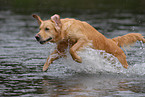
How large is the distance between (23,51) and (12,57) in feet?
3.79

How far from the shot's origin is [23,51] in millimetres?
12664

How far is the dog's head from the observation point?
860cm

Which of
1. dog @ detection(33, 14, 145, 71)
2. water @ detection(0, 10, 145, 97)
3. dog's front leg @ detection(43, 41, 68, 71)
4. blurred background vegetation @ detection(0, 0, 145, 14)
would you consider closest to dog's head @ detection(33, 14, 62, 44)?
dog @ detection(33, 14, 145, 71)

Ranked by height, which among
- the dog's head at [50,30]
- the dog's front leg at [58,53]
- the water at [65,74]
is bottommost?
the water at [65,74]

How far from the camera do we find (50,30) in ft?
28.8

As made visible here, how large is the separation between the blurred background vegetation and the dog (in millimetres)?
14933

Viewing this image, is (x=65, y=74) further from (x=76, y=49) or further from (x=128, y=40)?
(x=128, y=40)

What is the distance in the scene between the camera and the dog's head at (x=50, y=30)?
860 cm

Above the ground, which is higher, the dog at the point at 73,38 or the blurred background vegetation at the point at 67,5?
the dog at the point at 73,38

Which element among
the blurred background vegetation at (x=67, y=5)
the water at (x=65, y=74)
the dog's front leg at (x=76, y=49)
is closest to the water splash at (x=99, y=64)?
the water at (x=65, y=74)

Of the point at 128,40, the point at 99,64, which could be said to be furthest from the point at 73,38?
the point at 128,40

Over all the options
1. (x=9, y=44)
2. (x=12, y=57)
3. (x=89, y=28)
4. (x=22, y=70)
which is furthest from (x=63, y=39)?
(x=9, y=44)

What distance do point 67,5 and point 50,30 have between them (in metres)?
21.6

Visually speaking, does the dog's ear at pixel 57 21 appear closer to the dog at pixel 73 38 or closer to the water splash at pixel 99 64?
the dog at pixel 73 38
